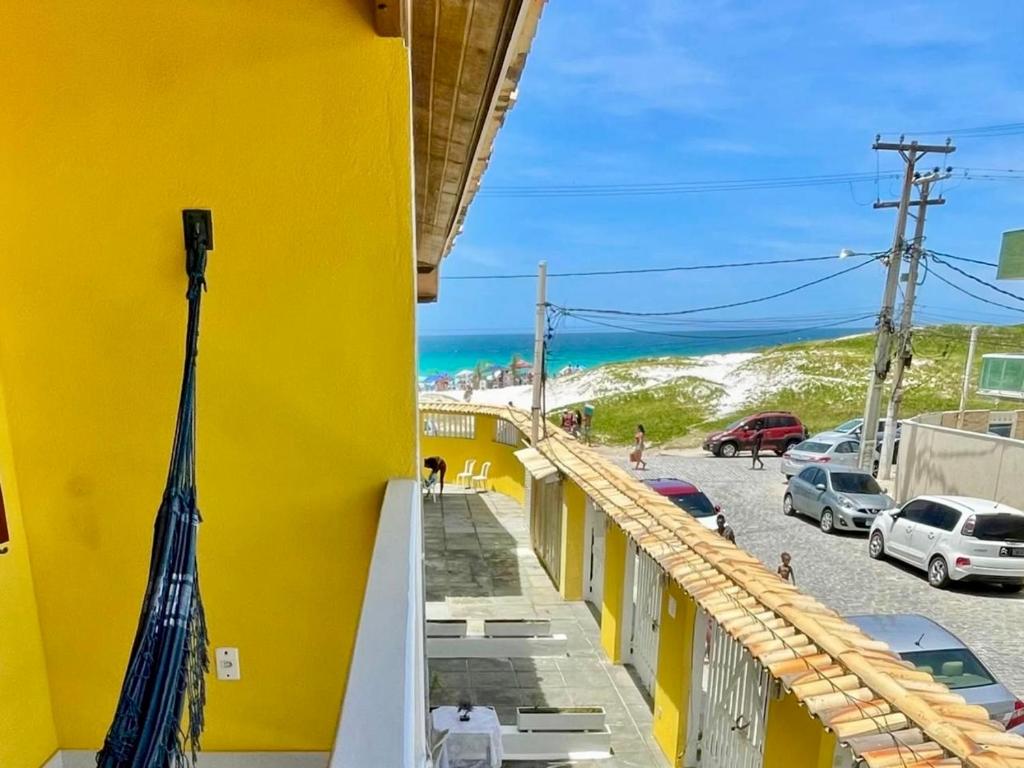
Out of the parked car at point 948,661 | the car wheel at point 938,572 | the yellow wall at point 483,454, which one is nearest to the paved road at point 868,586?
the car wheel at point 938,572

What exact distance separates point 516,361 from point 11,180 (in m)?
36.6

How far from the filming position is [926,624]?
21.1 feet

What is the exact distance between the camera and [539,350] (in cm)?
1074

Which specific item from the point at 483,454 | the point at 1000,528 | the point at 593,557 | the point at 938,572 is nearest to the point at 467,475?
the point at 483,454

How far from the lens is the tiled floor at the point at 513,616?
6.69 m

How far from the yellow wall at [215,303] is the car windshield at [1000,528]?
11.1 m

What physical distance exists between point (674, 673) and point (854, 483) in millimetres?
9892

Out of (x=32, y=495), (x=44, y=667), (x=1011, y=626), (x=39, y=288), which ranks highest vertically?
(x=39, y=288)

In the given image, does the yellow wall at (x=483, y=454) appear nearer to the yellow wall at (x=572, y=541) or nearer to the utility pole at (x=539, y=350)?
the utility pole at (x=539, y=350)

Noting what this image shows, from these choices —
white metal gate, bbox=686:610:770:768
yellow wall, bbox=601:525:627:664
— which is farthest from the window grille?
white metal gate, bbox=686:610:770:768

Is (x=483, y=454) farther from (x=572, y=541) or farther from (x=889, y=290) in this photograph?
(x=889, y=290)

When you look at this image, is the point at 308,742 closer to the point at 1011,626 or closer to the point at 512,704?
the point at 512,704

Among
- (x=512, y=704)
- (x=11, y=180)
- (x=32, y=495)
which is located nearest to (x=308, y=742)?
(x=32, y=495)

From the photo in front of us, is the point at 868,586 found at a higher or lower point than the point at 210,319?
lower
